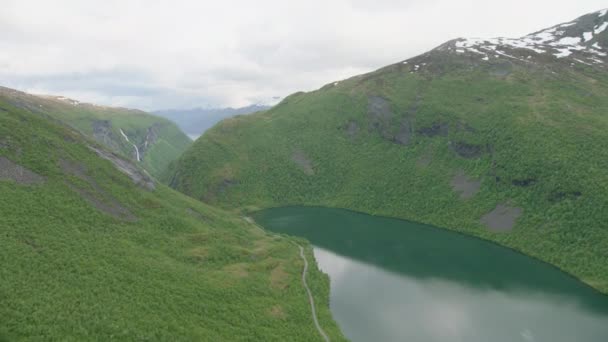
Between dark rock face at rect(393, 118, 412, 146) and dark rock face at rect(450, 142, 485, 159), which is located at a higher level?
dark rock face at rect(393, 118, 412, 146)

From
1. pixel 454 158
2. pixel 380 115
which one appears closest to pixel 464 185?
pixel 454 158

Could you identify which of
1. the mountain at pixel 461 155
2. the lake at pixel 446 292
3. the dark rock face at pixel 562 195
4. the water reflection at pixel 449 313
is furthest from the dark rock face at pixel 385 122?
the water reflection at pixel 449 313

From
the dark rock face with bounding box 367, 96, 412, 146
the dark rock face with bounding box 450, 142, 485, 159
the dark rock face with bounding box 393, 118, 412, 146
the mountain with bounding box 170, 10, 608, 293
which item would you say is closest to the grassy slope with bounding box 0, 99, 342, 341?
the mountain with bounding box 170, 10, 608, 293

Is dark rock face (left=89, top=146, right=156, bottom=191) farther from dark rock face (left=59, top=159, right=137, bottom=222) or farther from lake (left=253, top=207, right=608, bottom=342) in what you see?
lake (left=253, top=207, right=608, bottom=342)

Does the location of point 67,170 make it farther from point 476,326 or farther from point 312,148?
point 312,148

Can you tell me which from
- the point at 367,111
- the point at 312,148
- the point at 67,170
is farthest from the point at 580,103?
the point at 67,170

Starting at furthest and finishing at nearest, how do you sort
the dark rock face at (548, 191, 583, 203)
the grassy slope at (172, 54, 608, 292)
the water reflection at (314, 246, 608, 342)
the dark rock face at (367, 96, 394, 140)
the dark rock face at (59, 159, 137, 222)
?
the dark rock face at (367, 96, 394, 140)
the dark rock face at (548, 191, 583, 203)
the grassy slope at (172, 54, 608, 292)
the dark rock face at (59, 159, 137, 222)
the water reflection at (314, 246, 608, 342)

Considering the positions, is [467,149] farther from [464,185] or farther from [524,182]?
[524,182]
